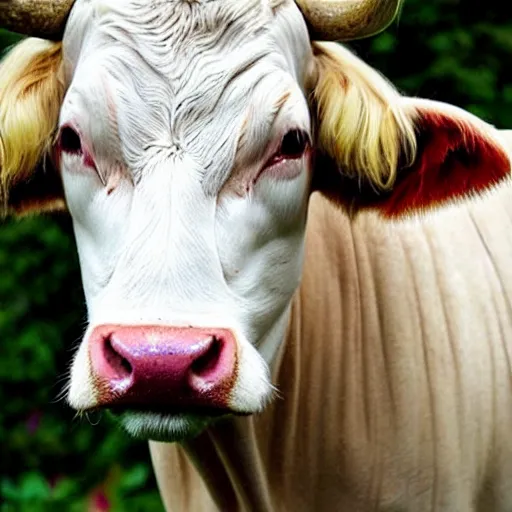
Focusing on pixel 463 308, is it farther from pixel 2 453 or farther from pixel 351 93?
pixel 2 453

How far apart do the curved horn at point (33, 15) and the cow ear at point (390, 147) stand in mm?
706

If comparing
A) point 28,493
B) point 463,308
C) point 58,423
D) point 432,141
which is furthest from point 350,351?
point 58,423

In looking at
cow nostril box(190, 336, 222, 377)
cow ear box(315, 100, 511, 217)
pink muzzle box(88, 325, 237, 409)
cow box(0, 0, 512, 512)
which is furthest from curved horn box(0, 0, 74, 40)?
cow nostril box(190, 336, 222, 377)

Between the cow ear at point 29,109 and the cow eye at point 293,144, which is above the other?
the cow eye at point 293,144

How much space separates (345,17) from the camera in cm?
376

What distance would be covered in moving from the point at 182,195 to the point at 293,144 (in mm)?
372

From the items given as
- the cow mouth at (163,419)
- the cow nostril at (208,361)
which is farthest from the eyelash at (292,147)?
the cow mouth at (163,419)

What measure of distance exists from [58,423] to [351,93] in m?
4.12

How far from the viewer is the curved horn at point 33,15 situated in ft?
12.4

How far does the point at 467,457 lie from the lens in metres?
4.24

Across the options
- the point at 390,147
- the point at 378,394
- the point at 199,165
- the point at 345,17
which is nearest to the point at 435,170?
the point at 390,147

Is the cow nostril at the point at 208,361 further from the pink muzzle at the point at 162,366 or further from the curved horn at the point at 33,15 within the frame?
the curved horn at the point at 33,15

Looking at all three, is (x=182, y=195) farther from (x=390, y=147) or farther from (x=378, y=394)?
(x=378, y=394)

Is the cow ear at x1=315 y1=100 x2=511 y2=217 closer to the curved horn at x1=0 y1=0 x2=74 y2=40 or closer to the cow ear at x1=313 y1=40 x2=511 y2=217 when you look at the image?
the cow ear at x1=313 y1=40 x2=511 y2=217
